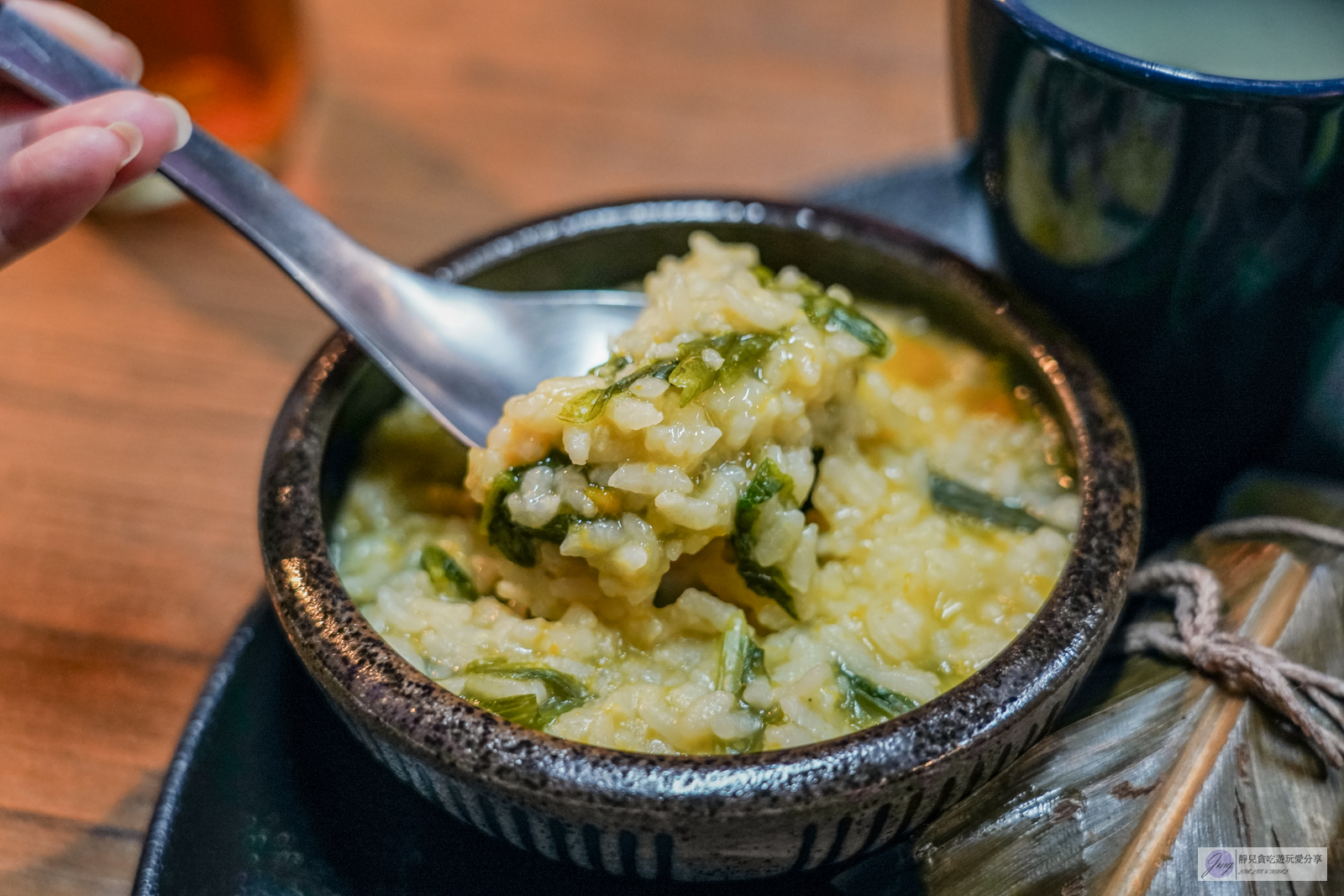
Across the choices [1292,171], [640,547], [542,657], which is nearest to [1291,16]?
[1292,171]

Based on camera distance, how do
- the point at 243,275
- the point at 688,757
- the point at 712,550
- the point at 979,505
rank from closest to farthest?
the point at 688,757 → the point at 712,550 → the point at 979,505 → the point at 243,275

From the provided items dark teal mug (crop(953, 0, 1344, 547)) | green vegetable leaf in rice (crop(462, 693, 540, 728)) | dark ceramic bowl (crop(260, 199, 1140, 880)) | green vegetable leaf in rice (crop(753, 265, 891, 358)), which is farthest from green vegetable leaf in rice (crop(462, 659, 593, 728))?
dark teal mug (crop(953, 0, 1344, 547))

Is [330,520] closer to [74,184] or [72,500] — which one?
[74,184]

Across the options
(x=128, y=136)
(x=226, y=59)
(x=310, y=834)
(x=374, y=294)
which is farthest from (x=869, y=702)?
(x=226, y=59)

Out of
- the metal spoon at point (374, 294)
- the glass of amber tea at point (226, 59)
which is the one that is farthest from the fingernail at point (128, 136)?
the glass of amber tea at point (226, 59)

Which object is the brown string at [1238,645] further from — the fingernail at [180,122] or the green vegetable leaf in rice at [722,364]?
the fingernail at [180,122]

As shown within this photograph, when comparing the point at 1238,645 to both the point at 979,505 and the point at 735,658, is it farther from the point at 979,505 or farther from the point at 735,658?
the point at 735,658
